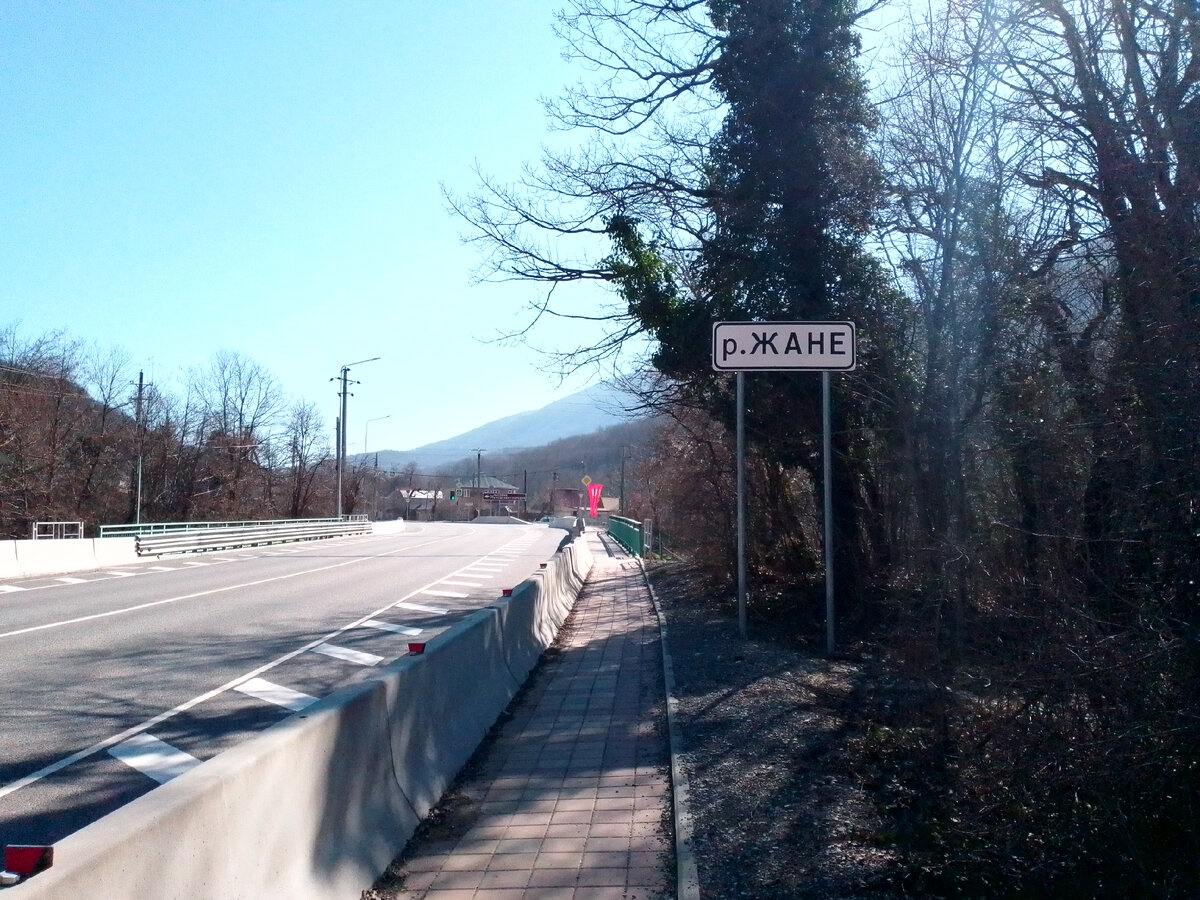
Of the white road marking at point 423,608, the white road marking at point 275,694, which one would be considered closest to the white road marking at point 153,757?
the white road marking at point 275,694

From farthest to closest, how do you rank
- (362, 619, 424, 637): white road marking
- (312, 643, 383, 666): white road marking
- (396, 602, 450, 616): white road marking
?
(396, 602, 450, 616): white road marking
(362, 619, 424, 637): white road marking
(312, 643, 383, 666): white road marking

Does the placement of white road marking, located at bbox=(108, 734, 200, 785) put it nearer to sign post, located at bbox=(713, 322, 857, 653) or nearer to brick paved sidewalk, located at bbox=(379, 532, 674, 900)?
brick paved sidewalk, located at bbox=(379, 532, 674, 900)

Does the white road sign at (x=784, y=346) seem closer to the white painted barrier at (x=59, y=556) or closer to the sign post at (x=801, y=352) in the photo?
the sign post at (x=801, y=352)

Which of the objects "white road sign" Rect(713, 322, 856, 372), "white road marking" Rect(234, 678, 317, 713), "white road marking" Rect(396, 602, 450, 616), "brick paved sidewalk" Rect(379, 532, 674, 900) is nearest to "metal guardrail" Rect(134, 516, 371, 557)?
"white road marking" Rect(396, 602, 450, 616)

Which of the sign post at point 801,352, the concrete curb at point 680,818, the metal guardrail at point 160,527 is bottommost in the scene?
the concrete curb at point 680,818

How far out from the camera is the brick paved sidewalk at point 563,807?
561 cm

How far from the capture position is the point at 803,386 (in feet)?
49.3

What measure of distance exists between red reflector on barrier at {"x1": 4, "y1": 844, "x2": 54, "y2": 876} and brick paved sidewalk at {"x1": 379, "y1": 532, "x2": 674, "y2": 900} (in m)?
2.73

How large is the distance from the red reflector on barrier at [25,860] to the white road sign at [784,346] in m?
10.4

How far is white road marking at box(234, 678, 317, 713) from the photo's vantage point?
10.3 meters

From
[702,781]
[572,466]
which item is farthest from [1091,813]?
[572,466]

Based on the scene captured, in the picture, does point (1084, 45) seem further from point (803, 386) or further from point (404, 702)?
point (803, 386)

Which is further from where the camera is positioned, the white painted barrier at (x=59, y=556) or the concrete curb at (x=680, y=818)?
the white painted barrier at (x=59, y=556)

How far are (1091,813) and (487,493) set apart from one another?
361 ft
